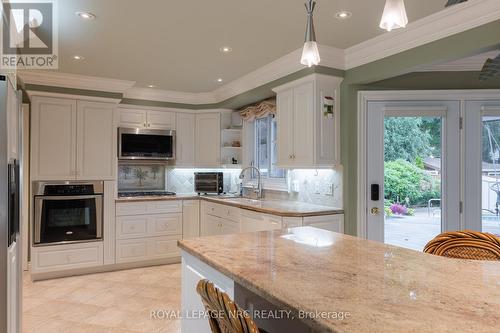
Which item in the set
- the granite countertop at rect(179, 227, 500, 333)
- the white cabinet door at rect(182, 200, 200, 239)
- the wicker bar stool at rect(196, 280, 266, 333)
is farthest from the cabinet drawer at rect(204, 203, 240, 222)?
the wicker bar stool at rect(196, 280, 266, 333)

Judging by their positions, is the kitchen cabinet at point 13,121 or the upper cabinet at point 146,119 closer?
the kitchen cabinet at point 13,121

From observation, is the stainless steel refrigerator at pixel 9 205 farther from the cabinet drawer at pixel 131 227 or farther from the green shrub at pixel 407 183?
the green shrub at pixel 407 183

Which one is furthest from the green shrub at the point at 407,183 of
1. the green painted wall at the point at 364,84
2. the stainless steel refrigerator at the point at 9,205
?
the stainless steel refrigerator at the point at 9,205

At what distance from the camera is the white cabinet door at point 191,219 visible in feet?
15.9

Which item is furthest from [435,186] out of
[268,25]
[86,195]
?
[86,195]

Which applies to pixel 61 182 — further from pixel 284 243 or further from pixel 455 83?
pixel 455 83

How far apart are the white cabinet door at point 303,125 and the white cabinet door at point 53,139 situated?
2.75 metres

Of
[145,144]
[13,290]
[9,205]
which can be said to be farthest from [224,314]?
[145,144]

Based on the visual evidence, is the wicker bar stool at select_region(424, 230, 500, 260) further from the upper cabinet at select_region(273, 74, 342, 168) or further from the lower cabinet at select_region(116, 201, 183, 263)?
the lower cabinet at select_region(116, 201, 183, 263)

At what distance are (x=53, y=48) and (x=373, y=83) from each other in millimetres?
3188

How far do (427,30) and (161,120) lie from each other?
12.2ft

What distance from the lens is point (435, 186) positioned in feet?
10.8

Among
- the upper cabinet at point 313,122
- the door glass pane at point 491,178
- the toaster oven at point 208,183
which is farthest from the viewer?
the toaster oven at point 208,183

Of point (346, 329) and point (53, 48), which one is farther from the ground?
point (53, 48)
